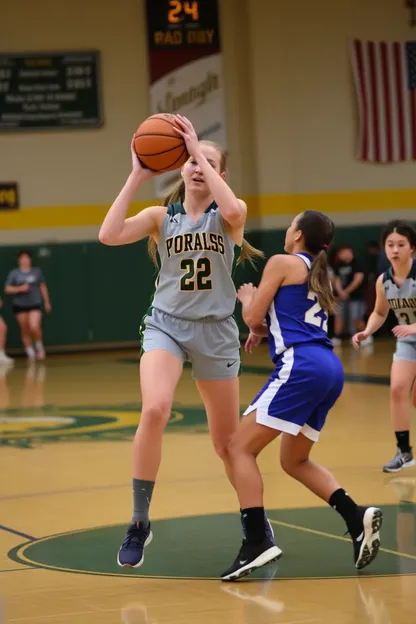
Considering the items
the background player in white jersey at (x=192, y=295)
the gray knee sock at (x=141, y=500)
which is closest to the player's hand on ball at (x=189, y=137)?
the background player in white jersey at (x=192, y=295)

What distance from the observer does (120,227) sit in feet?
18.9

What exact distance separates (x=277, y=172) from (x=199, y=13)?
3083 mm

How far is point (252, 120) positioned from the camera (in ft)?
71.3

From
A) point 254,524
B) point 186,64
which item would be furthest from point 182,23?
point 254,524

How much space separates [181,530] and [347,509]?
4.24 feet

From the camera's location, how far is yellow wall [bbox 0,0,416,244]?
21.0m

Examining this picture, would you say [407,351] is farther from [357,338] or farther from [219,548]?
[219,548]

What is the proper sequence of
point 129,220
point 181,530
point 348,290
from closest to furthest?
point 129,220 → point 181,530 → point 348,290

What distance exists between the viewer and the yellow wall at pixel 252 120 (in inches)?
828

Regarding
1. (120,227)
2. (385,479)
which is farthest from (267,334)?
(385,479)

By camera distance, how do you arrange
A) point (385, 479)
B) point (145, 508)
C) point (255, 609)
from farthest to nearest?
point (385, 479), point (145, 508), point (255, 609)

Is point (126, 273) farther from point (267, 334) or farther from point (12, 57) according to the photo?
point (267, 334)

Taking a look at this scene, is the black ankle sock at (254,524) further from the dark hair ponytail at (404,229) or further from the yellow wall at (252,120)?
the yellow wall at (252,120)

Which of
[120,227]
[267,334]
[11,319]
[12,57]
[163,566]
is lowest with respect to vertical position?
[11,319]
